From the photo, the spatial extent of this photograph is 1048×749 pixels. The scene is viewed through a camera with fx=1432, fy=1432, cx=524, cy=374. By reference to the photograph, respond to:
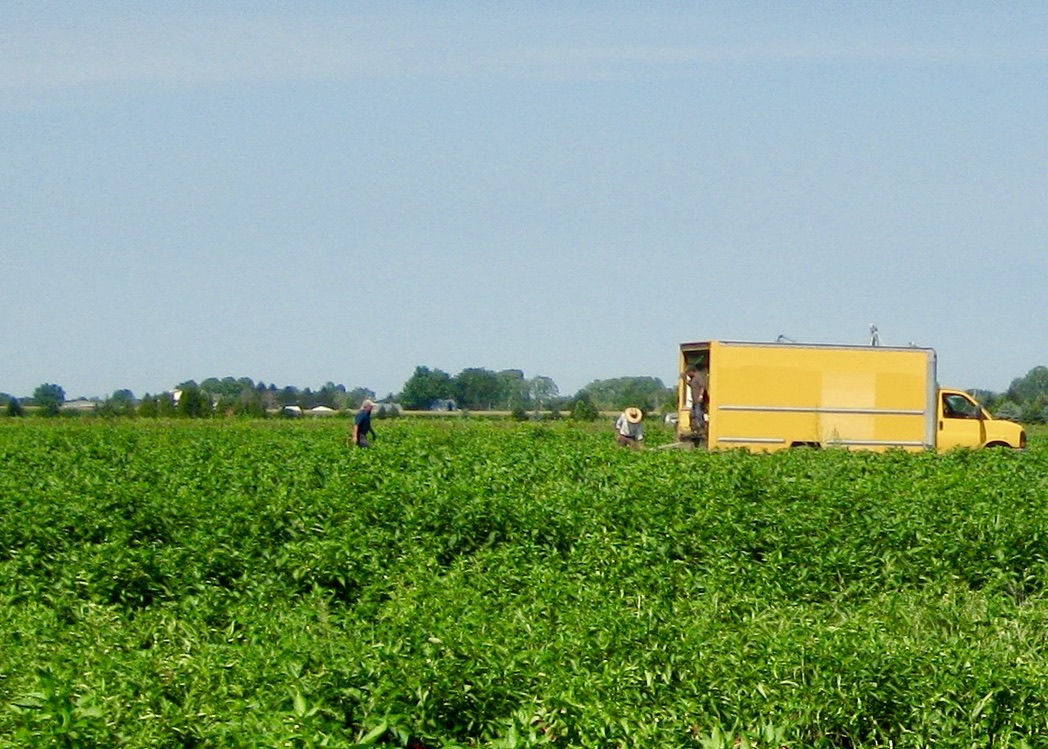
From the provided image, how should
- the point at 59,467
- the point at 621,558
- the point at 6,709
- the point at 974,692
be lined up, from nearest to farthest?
1. the point at 6,709
2. the point at 974,692
3. the point at 621,558
4. the point at 59,467

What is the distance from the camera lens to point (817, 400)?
2811 cm

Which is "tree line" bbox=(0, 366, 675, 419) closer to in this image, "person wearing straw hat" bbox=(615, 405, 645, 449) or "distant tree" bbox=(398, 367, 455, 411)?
"distant tree" bbox=(398, 367, 455, 411)

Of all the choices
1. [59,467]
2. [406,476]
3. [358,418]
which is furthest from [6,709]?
[358,418]

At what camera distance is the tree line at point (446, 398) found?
64.2 m

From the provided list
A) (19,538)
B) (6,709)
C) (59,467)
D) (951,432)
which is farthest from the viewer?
(951,432)

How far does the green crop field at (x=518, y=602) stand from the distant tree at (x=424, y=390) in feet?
261

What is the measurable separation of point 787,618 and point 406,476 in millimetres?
4502

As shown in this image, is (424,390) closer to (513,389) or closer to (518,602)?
(513,389)

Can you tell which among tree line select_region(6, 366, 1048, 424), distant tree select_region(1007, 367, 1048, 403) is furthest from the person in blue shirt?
distant tree select_region(1007, 367, 1048, 403)

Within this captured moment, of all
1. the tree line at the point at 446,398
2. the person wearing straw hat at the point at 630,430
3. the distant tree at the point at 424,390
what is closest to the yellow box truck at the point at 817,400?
the person wearing straw hat at the point at 630,430

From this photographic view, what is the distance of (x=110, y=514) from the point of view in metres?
11.1

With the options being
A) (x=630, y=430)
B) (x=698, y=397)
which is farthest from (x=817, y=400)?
(x=630, y=430)

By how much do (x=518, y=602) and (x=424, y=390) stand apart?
87.4 metres

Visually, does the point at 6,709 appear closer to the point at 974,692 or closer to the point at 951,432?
the point at 974,692
